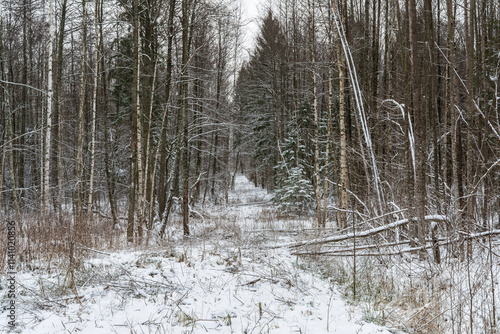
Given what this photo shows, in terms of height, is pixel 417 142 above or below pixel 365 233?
above

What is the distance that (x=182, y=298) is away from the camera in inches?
140

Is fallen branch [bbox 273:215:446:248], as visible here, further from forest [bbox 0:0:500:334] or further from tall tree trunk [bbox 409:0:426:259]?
tall tree trunk [bbox 409:0:426:259]

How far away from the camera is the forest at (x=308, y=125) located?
4.85 metres

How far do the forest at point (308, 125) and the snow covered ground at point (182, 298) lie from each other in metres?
0.41

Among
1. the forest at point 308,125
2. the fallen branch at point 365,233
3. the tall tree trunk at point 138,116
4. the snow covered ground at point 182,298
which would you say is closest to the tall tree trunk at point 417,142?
the forest at point 308,125

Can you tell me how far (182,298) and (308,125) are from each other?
16523 millimetres

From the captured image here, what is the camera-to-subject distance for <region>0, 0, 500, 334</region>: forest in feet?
15.9

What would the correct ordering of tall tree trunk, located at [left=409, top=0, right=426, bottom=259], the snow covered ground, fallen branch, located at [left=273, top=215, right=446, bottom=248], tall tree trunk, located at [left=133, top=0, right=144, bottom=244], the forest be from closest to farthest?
1. the snow covered ground
2. tall tree trunk, located at [left=409, top=0, right=426, bottom=259]
3. fallen branch, located at [left=273, top=215, right=446, bottom=248]
4. the forest
5. tall tree trunk, located at [left=133, top=0, right=144, bottom=244]

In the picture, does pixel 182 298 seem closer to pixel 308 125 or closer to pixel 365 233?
pixel 365 233

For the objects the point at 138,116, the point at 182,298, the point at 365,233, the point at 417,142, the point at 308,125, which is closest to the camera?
the point at 182,298

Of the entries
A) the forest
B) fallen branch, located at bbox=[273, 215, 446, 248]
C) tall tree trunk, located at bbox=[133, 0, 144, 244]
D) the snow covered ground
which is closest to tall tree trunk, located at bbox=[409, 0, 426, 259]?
the forest

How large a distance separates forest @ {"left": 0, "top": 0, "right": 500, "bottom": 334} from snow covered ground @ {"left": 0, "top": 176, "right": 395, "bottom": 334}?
0.41m

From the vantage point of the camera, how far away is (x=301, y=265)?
5000 mm

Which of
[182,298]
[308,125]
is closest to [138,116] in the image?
[182,298]
